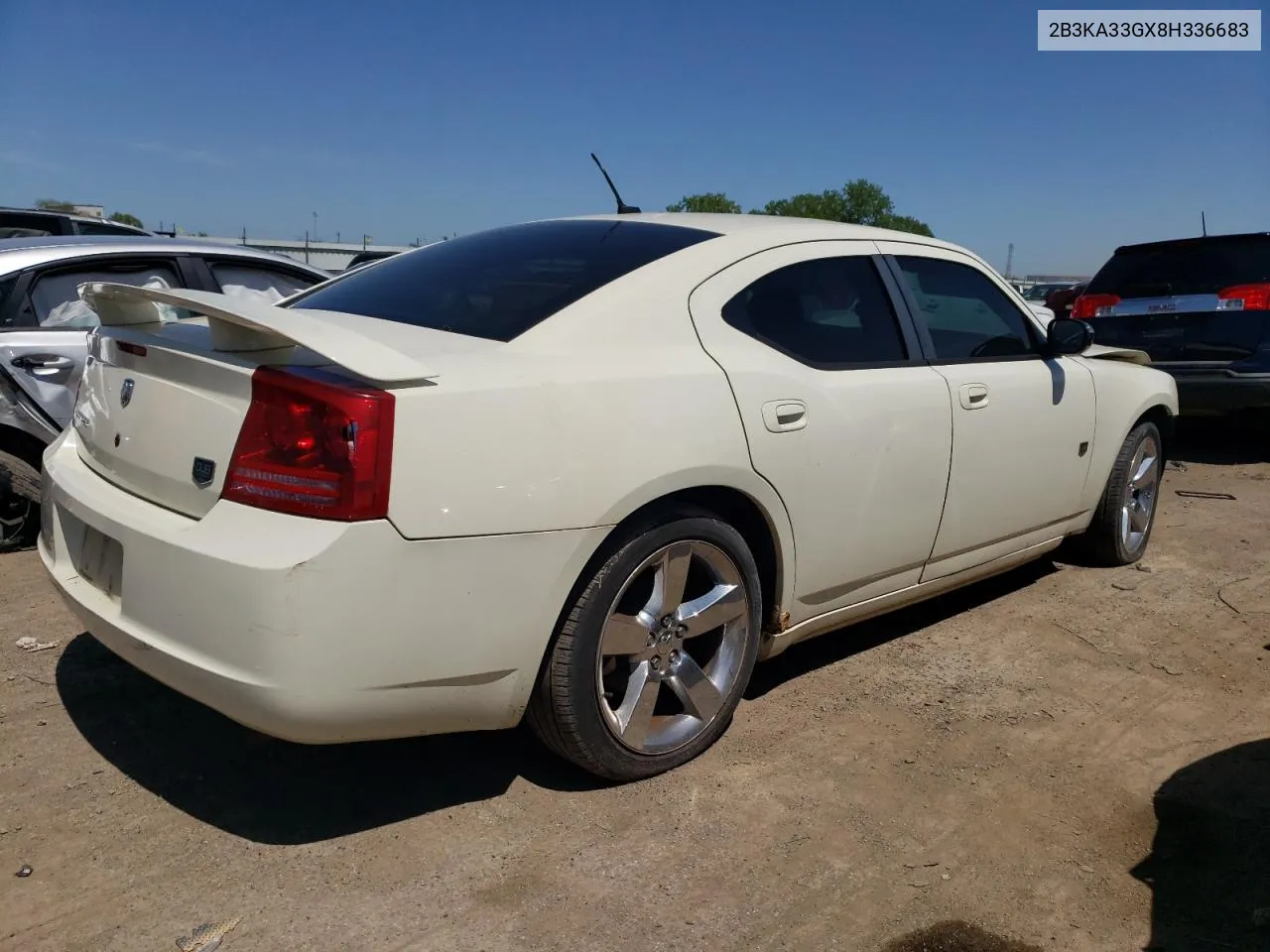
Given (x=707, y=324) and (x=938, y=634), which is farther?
(x=938, y=634)

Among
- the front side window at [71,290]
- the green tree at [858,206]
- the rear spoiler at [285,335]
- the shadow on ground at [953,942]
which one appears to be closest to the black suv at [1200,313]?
the shadow on ground at [953,942]

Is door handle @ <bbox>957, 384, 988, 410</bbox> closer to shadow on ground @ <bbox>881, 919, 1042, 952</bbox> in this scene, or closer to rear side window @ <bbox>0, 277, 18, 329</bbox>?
shadow on ground @ <bbox>881, 919, 1042, 952</bbox>

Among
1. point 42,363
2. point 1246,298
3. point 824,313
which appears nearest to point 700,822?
point 824,313

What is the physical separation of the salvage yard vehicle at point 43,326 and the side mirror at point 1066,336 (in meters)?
4.08

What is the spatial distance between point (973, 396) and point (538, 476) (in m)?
1.99

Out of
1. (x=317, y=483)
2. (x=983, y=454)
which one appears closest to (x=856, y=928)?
(x=317, y=483)

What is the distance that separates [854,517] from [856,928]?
1328 mm

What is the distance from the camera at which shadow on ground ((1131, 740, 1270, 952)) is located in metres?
2.36

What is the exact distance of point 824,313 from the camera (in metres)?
3.41

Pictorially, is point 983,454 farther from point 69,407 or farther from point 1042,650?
point 69,407

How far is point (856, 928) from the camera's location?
2.34 metres

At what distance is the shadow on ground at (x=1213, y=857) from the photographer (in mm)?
2363

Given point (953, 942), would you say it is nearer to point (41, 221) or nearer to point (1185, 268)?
point (1185, 268)

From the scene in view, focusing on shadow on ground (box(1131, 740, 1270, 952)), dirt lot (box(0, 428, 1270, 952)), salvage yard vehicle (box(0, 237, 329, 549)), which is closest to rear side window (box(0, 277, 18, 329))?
salvage yard vehicle (box(0, 237, 329, 549))
